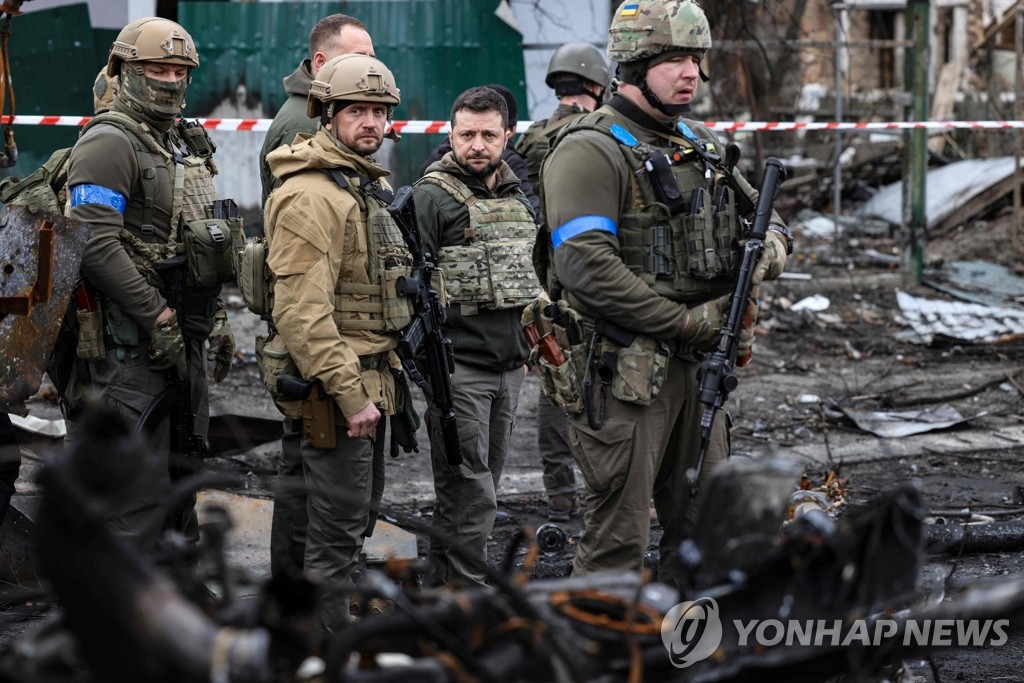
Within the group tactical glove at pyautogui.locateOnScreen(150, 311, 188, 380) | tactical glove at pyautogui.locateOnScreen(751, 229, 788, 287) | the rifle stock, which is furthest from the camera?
the rifle stock

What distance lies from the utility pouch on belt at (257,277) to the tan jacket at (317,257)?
141 mm

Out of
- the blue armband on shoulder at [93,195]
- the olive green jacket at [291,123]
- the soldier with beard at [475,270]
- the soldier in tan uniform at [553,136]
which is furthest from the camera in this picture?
the soldier in tan uniform at [553,136]

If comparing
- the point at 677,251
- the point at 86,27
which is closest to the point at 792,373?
the point at 677,251

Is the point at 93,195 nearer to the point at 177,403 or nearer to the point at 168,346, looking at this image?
the point at 168,346

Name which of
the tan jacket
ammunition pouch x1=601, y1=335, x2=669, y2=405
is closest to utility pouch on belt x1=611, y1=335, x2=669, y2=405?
ammunition pouch x1=601, y1=335, x2=669, y2=405

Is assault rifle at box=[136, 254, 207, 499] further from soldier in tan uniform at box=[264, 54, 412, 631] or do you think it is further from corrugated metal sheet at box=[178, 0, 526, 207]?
corrugated metal sheet at box=[178, 0, 526, 207]

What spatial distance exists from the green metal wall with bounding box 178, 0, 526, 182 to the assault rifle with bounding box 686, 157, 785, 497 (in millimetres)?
6120

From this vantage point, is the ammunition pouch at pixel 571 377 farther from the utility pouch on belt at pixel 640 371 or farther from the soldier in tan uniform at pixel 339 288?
the soldier in tan uniform at pixel 339 288

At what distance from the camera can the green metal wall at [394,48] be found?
31.8 ft

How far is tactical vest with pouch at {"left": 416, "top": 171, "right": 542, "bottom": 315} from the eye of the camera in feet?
16.4

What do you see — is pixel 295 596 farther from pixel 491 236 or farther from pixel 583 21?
pixel 583 21
